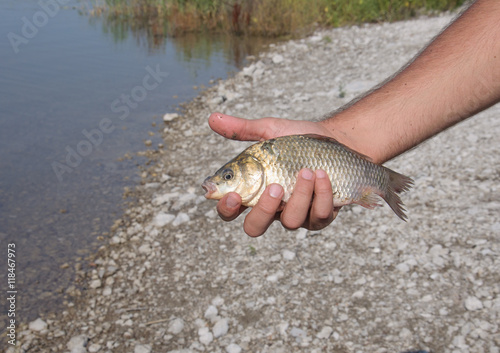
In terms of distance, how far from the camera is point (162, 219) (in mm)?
6801

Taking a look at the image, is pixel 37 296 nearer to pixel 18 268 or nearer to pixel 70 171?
pixel 18 268

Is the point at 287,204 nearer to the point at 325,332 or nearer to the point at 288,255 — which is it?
the point at 325,332

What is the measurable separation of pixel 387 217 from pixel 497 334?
6.75 ft

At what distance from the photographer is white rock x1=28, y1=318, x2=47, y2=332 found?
5.09m

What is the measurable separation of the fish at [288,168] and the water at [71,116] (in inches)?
137

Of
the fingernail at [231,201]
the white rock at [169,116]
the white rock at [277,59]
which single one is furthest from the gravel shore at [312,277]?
the white rock at [277,59]

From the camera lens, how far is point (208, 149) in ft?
29.9

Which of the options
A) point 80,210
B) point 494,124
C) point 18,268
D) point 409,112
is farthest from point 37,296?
point 494,124

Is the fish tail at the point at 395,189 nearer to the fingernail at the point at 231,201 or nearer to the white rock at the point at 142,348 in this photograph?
the fingernail at the point at 231,201

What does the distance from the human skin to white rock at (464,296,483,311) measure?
5.92ft

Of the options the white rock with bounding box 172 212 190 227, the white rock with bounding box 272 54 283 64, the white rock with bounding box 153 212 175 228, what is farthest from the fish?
the white rock with bounding box 272 54 283 64

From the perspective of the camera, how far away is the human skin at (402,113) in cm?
270

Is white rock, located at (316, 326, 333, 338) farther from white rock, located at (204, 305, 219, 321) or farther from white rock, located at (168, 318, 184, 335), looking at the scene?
white rock, located at (168, 318, 184, 335)

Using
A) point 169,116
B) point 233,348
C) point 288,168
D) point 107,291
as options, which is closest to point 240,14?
point 169,116
